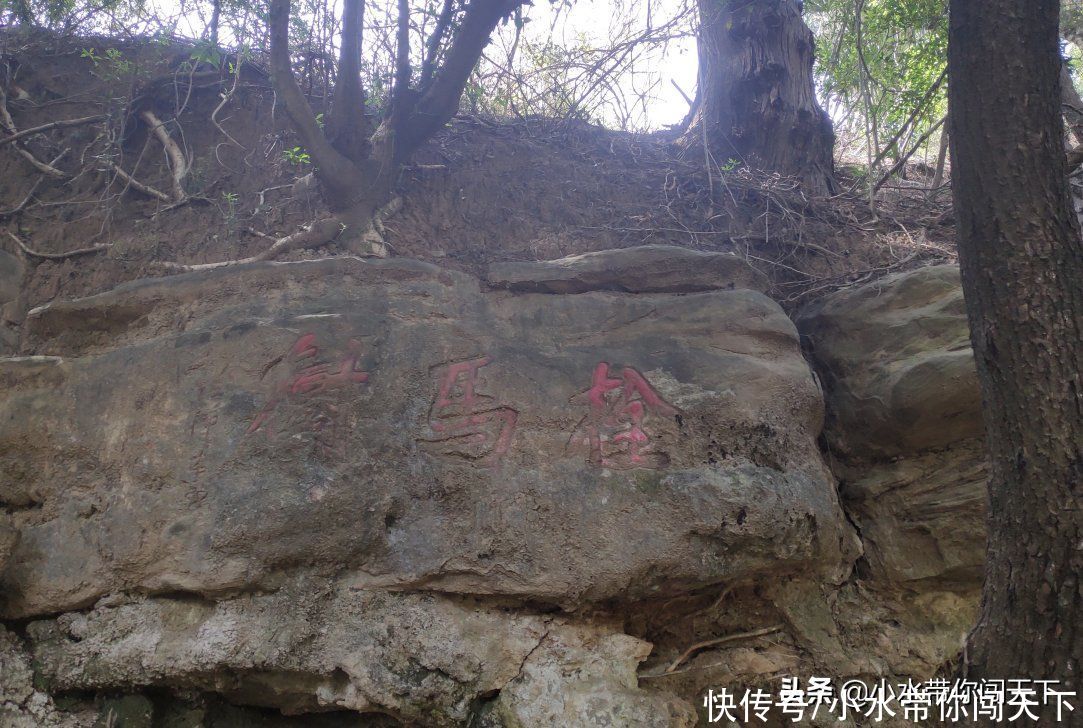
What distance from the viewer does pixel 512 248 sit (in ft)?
14.7

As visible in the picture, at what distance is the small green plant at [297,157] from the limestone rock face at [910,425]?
2.90 metres

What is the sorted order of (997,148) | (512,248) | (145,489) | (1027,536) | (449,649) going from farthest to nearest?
(512,248)
(145,489)
(449,649)
(997,148)
(1027,536)

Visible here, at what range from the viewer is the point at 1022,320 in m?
2.05

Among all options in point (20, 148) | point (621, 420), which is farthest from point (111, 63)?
point (621, 420)

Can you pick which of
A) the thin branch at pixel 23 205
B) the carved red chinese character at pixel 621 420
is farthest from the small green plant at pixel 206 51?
the carved red chinese character at pixel 621 420

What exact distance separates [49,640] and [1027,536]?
3101 mm

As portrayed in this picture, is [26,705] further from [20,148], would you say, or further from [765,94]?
[765,94]

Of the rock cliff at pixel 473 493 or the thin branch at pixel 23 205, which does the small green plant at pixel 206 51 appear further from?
the rock cliff at pixel 473 493

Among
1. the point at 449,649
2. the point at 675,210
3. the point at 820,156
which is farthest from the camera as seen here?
the point at 820,156

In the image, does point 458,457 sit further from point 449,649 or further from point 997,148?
point 997,148

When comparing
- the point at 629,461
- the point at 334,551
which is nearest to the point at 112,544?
the point at 334,551

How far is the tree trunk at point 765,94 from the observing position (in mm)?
5465

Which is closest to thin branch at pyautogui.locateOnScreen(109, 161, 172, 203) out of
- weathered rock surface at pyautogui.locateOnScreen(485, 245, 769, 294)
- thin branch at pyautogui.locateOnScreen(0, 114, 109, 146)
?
thin branch at pyautogui.locateOnScreen(0, 114, 109, 146)

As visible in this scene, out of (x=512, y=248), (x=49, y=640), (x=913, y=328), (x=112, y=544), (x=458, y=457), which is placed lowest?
(x=49, y=640)
